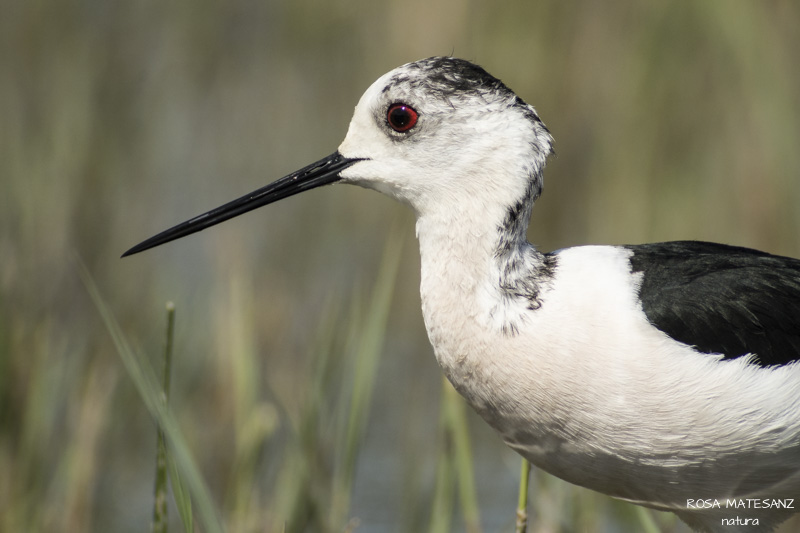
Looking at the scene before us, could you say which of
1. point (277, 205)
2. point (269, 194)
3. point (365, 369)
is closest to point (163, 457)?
point (365, 369)

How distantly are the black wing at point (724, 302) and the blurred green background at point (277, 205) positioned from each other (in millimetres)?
802

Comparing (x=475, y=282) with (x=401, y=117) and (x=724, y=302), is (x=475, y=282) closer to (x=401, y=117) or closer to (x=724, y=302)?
A: (x=401, y=117)

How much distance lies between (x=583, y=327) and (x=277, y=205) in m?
4.67

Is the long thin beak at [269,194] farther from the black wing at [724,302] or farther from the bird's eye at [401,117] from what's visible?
the black wing at [724,302]

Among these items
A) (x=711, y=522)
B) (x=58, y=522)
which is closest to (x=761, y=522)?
(x=711, y=522)

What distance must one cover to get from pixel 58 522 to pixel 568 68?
4.50 metres

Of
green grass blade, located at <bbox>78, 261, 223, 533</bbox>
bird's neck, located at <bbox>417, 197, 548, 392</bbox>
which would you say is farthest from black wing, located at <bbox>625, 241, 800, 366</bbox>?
green grass blade, located at <bbox>78, 261, 223, 533</bbox>

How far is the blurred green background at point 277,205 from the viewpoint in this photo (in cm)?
366

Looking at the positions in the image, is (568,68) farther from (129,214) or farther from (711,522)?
(711,522)

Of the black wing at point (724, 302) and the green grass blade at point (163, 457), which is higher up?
the black wing at point (724, 302)

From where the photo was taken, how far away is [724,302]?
273 cm

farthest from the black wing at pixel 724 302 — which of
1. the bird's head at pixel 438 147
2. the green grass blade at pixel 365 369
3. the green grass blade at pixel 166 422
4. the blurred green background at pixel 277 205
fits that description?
the green grass blade at pixel 166 422

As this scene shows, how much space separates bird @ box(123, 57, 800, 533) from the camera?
2547 millimetres

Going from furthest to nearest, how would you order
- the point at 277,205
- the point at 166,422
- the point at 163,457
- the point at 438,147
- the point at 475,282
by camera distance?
the point at 277,205, the point at 438,147, the point at 475,282, the point at 163,457, the point at 166,422
